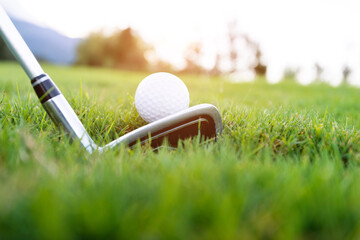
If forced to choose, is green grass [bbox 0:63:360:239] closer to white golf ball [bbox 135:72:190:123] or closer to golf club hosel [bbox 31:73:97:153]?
golf club hosel [bbox 31:73:97:153]

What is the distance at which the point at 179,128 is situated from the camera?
1994mm

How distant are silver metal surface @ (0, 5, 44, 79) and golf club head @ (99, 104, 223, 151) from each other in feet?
2.33

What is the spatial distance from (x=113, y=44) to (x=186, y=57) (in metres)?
9.31

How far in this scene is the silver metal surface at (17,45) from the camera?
1939 millimetres

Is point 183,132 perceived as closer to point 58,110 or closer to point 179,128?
point 179,128

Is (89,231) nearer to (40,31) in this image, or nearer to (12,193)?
(12,193)

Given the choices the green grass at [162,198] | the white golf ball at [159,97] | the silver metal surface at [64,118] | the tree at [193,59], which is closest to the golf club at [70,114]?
the silver metal surface at [64,118]

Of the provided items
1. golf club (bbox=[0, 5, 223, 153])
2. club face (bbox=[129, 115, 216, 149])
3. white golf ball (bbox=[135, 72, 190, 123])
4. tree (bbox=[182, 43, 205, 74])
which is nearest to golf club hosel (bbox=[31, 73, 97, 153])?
golf club (bbox=[0, 5, 223, 153])

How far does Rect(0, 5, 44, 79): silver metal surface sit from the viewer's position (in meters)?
1.94

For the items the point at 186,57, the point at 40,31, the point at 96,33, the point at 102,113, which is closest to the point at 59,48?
the point at 40,31

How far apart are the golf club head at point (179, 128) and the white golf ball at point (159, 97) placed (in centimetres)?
47

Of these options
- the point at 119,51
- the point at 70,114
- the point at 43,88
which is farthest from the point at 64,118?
the point at 119,51

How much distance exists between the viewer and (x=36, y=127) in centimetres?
217

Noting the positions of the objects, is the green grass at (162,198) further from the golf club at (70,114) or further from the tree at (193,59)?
the tree at (193,59)
